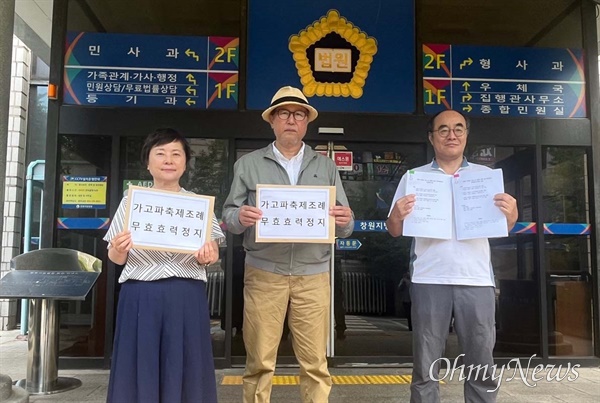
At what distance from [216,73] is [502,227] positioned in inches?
129

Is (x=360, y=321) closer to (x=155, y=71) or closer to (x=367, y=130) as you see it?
(x=367, y=130)

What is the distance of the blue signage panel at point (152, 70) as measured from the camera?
5105 millimetres

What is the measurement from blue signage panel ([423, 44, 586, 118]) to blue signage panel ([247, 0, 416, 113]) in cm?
26

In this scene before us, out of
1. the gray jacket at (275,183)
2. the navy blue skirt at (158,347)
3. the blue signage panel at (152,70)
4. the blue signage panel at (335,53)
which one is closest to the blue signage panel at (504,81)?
the blue signage panel at (335,53)

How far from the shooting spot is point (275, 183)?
121 inches

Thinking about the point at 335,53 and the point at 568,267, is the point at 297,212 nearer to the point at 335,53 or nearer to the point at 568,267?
the point at 335,53

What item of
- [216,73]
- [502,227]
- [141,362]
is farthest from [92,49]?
[502,227]

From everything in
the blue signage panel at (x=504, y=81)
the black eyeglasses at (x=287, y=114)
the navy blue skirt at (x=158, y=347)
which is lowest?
the navy blue skirt at (x=158, y=347)

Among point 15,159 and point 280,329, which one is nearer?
point 280,329

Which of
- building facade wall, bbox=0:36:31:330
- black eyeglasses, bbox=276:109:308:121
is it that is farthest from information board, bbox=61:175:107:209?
building facade wall, bbox=0:36:31:330

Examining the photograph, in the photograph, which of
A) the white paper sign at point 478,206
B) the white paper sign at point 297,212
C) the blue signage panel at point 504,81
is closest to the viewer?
the white paper sign at point 297,212

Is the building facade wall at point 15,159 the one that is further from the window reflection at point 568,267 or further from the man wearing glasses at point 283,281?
the window reflection at point 568,267

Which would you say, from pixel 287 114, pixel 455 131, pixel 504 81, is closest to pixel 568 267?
pixel 504 81

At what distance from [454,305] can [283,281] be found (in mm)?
993
